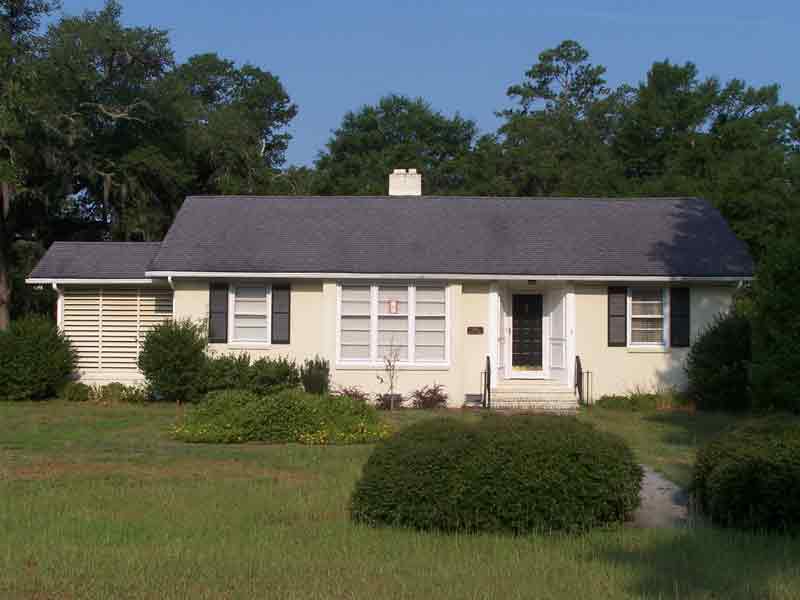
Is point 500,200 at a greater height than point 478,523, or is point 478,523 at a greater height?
point 500,200

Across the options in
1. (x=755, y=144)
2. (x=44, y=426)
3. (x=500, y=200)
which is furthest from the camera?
(x=755, y=144)

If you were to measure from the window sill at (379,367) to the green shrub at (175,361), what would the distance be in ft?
9.72

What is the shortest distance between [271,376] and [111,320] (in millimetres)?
4808

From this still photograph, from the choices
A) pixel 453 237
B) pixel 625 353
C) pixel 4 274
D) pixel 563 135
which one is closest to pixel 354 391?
pixel 453 237

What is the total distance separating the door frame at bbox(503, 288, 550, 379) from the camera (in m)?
23.2

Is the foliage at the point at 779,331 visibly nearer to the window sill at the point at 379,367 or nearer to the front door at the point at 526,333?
the window sill at the point at 379,367

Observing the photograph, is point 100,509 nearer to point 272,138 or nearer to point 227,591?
point 227,591

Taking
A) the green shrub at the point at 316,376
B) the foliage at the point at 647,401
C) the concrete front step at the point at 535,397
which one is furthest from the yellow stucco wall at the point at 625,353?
the green shrub at the point at 316,376

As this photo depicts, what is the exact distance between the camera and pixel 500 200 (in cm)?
2547

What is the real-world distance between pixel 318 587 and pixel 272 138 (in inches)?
1900

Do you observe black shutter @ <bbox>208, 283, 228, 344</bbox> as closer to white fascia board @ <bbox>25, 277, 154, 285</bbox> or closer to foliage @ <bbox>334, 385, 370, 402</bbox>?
white fascia board @ <bbox>25, 277, 154, 285</bbox>


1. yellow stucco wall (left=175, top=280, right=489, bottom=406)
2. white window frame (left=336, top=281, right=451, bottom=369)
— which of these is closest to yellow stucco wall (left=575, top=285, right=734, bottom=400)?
yellow stucco wall (left=175, top=280, right=489, bottom=406)

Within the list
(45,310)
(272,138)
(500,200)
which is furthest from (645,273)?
(272,138)

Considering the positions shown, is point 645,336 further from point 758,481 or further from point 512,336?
point 758,481
